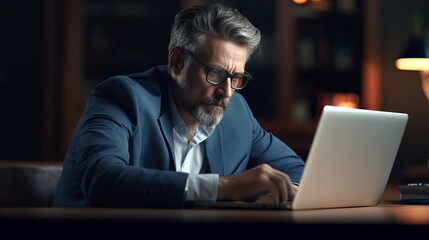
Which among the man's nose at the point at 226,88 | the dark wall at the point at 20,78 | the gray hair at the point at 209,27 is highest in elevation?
the gray hair at the point at 209,27

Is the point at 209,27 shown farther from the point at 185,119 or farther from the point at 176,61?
the point at 185,119

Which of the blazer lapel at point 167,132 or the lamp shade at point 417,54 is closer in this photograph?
the blazer lapel at point 167,132

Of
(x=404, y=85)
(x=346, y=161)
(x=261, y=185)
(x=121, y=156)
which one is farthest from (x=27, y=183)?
(x=404, y=85)

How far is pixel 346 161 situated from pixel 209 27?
2.47 ft

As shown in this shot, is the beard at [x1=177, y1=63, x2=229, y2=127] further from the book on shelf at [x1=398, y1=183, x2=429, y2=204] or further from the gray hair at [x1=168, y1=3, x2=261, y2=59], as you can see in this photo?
the book on shelf at [x1=398, y1=183, x2=429, y2=204]

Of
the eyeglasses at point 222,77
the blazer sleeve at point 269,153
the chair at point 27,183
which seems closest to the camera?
the chair at point 27,183

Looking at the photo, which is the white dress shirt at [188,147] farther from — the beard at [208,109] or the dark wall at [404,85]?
the dark wall at [404,85]

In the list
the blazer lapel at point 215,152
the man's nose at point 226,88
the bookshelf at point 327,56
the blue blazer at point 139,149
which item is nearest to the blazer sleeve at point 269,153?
the blue blazer at point 139,149

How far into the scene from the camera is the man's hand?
1.67 metres

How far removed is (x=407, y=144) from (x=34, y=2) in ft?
8.88

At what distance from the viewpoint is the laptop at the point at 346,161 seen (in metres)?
1.60

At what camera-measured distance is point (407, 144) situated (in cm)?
571

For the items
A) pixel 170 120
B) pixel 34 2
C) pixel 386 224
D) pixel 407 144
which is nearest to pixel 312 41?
pixel 407 144

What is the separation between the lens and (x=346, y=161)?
5.62 feet
